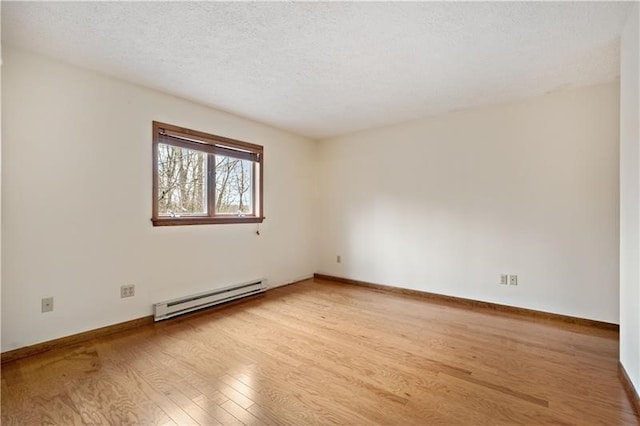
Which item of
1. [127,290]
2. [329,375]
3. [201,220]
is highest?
[201,220]

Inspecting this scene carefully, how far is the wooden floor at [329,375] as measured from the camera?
1600mm

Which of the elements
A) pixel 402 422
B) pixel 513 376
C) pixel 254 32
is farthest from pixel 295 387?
pixel 254 32

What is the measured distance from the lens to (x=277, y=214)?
4320 millimetres

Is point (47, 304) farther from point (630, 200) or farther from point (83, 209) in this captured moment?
point (630, 200)

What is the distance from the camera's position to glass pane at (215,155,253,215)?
11.9ft

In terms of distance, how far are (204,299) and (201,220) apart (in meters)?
0.90

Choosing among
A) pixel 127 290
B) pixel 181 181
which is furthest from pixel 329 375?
pixel 181 181

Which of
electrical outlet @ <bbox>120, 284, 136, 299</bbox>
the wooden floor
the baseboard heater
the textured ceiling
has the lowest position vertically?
the wooden floor

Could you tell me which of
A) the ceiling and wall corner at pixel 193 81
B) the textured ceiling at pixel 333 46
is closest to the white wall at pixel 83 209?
the ceiling and wall corner at pixel 193 81

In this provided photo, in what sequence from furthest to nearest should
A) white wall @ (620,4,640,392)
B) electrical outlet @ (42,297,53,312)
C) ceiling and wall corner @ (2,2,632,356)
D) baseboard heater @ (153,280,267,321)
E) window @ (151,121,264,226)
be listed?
1. window @ (151,121,264,226)
2. baseboard heater @ (153,280,267,321)
3. electrical outlet @ (42,297,53,312)
4. ceiling and wall corner @ (2,2,632,356)
5. white wall @ (620,4,640,392)

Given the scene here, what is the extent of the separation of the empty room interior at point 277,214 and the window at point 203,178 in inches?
1.0

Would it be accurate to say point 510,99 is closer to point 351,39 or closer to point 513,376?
point 351,39

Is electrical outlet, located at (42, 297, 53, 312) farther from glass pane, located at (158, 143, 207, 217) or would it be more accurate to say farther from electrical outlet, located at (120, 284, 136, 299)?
glass pane, located at (158, 143, 207, 217)

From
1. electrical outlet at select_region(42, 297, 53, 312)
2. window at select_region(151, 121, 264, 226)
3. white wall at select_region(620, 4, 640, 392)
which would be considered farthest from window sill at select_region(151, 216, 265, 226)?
white wall at select_region(620, 4, 640, 392)
